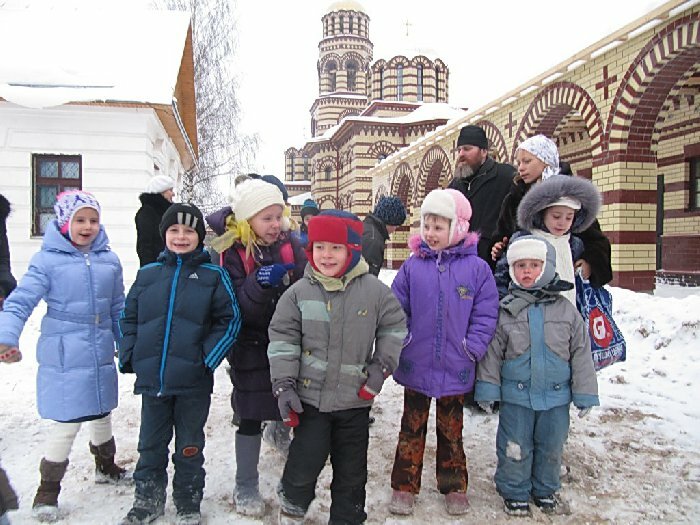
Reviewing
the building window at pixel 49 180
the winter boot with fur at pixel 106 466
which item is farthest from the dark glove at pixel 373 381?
the building window at pixel 49 180

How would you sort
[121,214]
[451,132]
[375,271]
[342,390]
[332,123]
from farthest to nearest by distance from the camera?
[332,123] < [451,132] < [121,214] < [375,271] < [342,390]

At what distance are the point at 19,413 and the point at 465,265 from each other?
3832 mm

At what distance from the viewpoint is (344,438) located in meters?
2.53

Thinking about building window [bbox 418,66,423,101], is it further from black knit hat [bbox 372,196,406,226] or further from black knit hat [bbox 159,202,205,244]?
black knit hat [bbox 159,202,205,244]

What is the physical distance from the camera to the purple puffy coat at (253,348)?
8.90 ft

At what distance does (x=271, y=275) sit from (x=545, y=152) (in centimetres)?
198

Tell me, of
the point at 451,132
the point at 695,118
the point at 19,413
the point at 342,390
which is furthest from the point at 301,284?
the point at 451,132

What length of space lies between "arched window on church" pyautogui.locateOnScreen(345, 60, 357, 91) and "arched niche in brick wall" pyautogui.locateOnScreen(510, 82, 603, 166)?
107 feet

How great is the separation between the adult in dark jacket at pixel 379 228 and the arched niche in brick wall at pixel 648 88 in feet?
21.4

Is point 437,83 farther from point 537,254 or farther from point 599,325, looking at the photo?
point 537,254

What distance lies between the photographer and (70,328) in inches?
111

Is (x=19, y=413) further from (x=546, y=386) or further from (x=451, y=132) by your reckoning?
(x=451, y=132)

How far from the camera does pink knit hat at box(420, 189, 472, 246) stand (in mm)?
2848

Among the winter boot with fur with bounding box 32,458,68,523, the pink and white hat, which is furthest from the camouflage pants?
the pink and white hat
